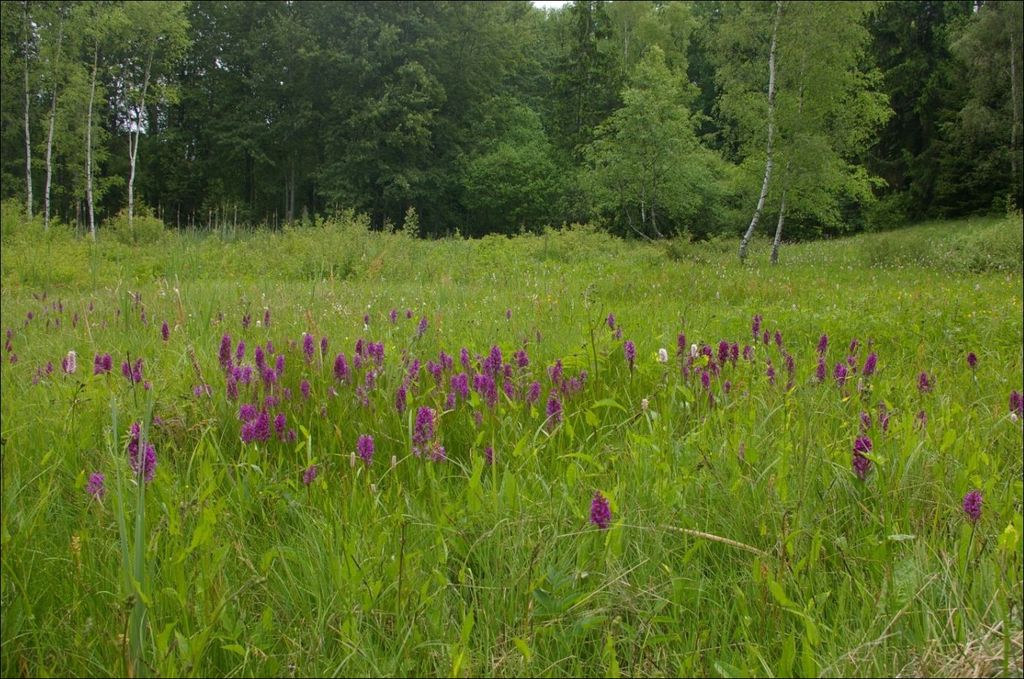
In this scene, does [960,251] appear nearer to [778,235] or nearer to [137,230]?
[778,235]

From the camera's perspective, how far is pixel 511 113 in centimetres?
4359

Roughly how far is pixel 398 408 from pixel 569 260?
14.0 metres

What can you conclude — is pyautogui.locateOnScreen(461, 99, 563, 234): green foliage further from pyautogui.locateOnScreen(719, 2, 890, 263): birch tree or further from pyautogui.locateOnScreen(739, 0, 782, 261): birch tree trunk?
pyautogui.locateOnScreen(739, 0, 782, 261): birch tree trunk

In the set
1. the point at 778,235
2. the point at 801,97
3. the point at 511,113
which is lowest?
the point at 778,235

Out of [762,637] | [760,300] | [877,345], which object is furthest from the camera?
[760,300]

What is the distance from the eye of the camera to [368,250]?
475 inches

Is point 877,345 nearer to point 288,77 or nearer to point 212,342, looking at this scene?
point 212,342

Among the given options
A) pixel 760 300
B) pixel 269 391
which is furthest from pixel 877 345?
pixel 269 391

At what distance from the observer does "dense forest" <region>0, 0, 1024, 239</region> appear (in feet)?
59.1

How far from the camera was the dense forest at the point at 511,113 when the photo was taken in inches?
709

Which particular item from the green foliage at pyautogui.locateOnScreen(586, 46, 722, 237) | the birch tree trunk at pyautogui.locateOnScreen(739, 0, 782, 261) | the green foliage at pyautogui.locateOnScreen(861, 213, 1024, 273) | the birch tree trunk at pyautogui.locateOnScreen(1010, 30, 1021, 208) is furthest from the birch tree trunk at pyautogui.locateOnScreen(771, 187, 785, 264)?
the birch tree trunk at pyautogui.locateOnScreen(1010, 30, 1021, 208)


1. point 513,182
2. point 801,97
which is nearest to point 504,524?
point 801,97

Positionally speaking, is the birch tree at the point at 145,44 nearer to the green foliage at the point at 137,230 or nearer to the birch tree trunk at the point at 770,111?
the green foliage at the point at 137,230

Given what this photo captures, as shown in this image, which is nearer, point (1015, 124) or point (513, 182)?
point (1015, 124)
